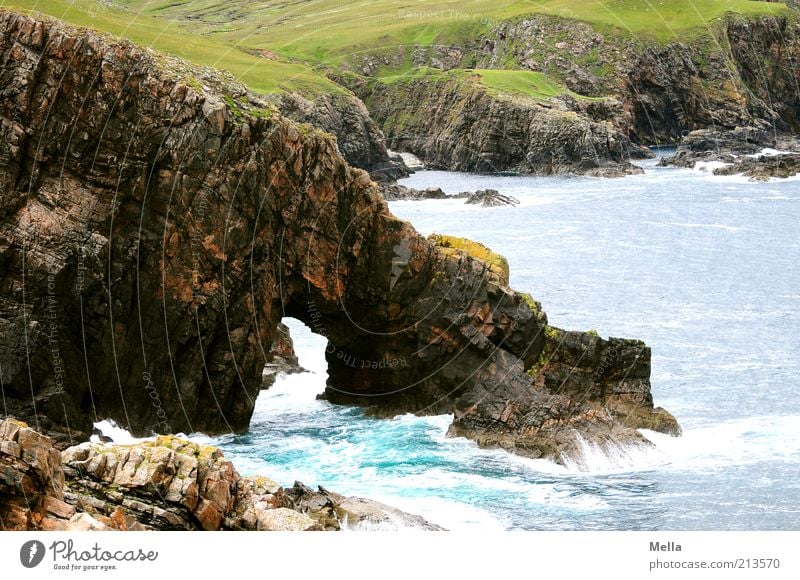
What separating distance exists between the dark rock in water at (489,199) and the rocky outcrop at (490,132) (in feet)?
76.2

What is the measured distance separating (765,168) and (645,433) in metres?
89.4

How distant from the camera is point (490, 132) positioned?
5418 inches

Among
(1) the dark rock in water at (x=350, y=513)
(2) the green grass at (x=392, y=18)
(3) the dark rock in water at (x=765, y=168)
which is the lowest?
(1) the dark rock in water at (x=350, y=513)

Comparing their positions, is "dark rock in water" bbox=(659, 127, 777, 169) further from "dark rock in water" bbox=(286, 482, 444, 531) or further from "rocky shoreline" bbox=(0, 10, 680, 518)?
"dark rock in water" bbox=(286, 482, 444, 531)

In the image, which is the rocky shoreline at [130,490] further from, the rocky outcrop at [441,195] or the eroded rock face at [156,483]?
the rocky outcrop at [441,195]

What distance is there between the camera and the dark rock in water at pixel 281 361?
169 ft

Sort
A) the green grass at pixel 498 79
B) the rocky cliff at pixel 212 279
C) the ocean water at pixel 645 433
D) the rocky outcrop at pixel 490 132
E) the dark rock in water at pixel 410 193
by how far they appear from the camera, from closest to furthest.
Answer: the ocean water at pixel 645 433 → the rocky cliff at pixel 212 279 → the dark rock in water at pixel 410 193 → the rocky outcrop at pixel 490 132 → the green grass at pixel 498 79

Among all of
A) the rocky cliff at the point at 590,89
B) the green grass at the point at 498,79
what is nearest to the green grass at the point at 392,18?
the rocky cliff at the point at 590,89

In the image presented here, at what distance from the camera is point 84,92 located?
3759 cm

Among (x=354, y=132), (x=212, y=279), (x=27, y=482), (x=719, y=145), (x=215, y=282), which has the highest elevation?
(x=212, y=279)

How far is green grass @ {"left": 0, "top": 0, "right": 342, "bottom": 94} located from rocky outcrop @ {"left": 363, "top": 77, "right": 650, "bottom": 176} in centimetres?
2094

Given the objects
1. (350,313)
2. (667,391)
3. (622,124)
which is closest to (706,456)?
(667,391)

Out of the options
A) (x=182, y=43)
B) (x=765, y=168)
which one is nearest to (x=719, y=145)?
(x=765, y=168)

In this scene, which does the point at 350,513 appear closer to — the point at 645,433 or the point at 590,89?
the point at 645,433
